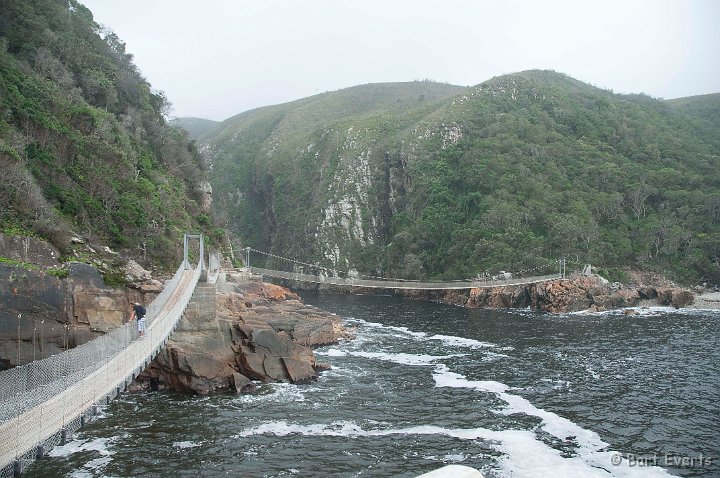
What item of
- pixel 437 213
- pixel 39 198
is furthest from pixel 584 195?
pixel 39 198

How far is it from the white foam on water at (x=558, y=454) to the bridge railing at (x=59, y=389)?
7.94 metres

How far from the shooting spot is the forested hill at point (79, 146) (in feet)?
59.9

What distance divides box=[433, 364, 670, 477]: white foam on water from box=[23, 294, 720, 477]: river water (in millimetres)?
39

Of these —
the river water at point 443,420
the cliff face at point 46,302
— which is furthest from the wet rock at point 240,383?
the cliff face at point 46,302

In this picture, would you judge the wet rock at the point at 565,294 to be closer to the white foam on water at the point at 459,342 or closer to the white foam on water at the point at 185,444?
the white foam on water at the point at 459,342

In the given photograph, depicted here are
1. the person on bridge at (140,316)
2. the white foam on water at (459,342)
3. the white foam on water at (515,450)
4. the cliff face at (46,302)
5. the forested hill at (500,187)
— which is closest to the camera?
the white foam on water at (515,450)

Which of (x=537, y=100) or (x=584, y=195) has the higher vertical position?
(x=537, y=100)

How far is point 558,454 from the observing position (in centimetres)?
1134

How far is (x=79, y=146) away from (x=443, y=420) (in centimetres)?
1852

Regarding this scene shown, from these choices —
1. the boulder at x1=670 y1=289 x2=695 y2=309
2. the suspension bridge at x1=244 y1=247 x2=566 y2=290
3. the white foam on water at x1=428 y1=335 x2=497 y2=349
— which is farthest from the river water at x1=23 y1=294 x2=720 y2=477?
the suspension bridge at x1=244 y1=247 x2=566 y2=290

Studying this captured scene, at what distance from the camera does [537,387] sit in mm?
16750

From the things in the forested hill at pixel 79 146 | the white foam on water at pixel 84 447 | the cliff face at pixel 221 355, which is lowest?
the white foam on water at pixel 84 447

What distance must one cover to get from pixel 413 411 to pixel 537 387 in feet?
15.3

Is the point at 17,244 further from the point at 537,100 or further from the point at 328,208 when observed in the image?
the point at 537,100
